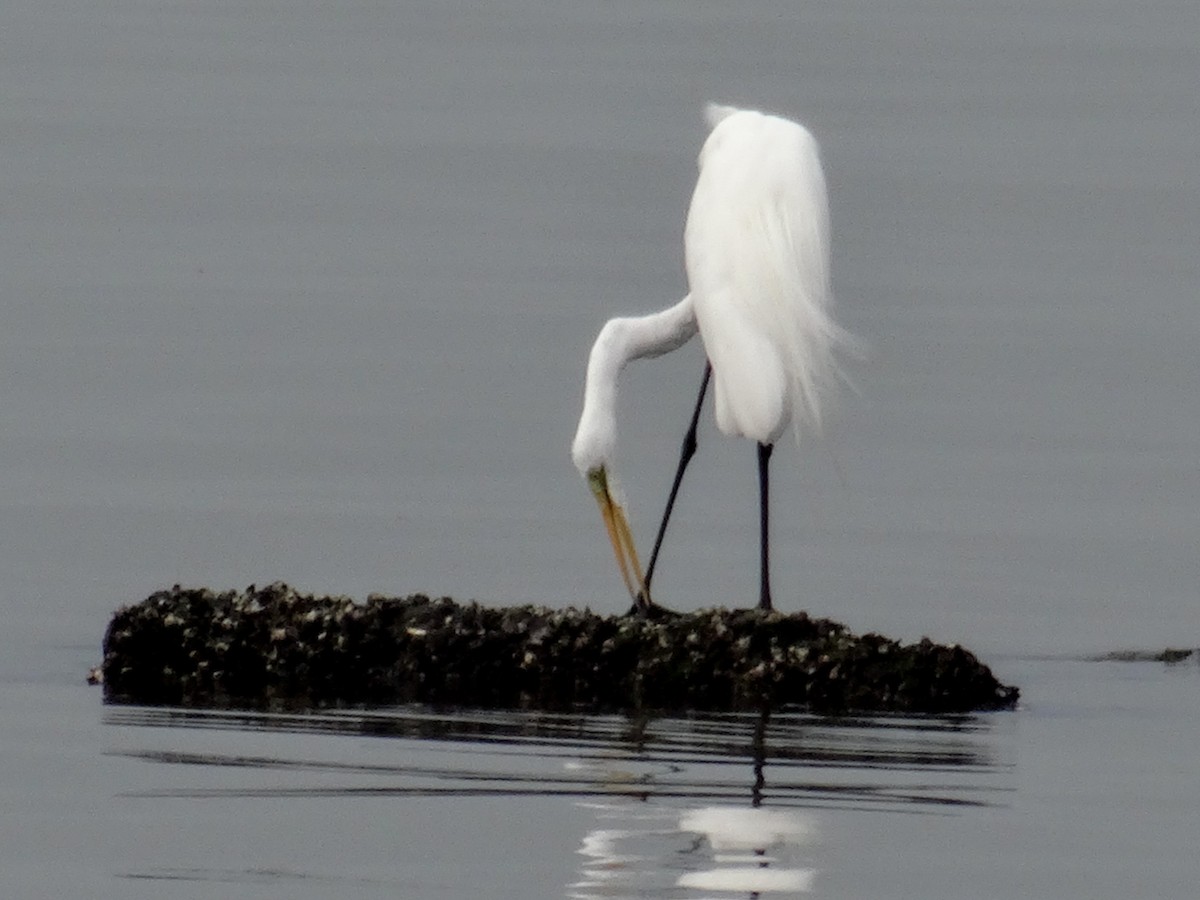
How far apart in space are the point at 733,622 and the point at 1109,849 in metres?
3.55

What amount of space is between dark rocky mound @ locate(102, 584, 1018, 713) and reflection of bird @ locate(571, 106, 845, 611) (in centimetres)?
132

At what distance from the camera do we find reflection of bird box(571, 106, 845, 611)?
1512 centimetres

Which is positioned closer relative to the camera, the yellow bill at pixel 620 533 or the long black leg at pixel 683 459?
the yellow bill at pixel 620 533

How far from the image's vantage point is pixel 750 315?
601 inches

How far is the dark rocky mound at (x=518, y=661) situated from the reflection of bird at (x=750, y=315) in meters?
1.32

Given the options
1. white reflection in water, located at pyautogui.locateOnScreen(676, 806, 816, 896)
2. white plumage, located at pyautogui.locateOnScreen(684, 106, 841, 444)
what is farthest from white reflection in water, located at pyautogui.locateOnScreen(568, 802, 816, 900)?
white plumage, located at pyautogui.locateOnScreen(684, 106, 841, 444)

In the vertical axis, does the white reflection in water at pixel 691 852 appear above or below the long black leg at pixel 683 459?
below

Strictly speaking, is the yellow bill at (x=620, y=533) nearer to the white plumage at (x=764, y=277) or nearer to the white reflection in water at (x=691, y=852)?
the white plumage at (x=764, y=277)

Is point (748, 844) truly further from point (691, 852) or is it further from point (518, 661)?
point (518, 661)

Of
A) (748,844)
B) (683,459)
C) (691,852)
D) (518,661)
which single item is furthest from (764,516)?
(691,852)

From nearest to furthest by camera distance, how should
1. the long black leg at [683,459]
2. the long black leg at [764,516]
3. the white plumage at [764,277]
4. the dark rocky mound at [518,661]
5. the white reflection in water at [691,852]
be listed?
the white reflection in water at [691,852]
the dark rocky mound at [518,661]
the white plumage at [764,277]
the long black leg at [764,516]
the long black leg at [683,459]

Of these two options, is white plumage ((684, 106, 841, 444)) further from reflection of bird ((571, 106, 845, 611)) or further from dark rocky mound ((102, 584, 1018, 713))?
dark rocky mound ((102, 584, 1018, 713))

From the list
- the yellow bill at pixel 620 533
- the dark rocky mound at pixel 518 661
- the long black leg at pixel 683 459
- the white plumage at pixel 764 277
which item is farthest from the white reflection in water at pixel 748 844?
the long black leg at pixel 683 459

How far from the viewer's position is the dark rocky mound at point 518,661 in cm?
1376
